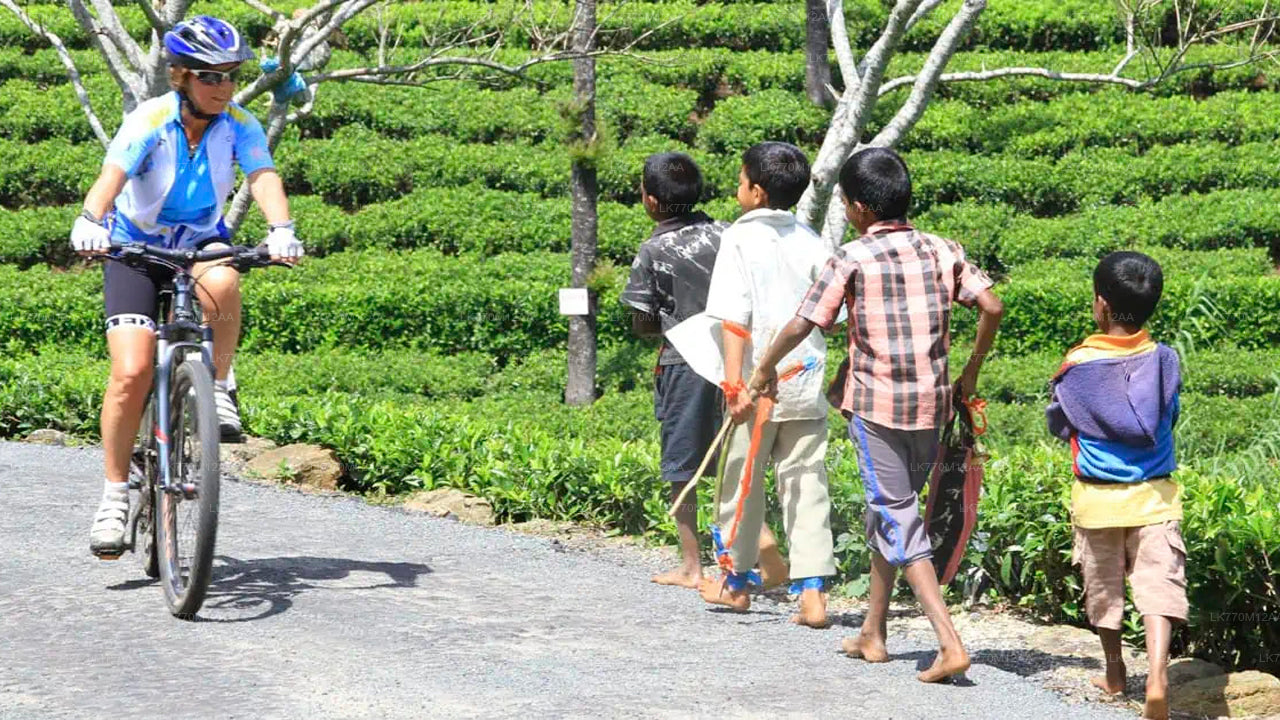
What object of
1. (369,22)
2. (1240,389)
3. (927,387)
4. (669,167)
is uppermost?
(369,22)

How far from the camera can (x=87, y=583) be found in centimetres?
573

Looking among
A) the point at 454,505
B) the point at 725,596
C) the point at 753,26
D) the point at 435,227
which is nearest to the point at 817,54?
the point at 753,26

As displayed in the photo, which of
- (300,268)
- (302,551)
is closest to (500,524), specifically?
(302,551)

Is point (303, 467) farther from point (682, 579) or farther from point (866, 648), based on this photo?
point (866, 648)

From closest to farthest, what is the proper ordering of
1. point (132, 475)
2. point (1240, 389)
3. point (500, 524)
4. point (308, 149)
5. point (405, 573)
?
point (132, 475) → point (405, 573) → point (500, 524) → point (1240, 389) → point (308, 149)

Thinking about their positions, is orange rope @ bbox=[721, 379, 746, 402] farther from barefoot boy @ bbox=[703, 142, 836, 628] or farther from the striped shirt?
the striped shirt

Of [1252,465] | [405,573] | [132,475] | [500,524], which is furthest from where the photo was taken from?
[1252,465]

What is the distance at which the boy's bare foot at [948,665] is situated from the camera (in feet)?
15.2

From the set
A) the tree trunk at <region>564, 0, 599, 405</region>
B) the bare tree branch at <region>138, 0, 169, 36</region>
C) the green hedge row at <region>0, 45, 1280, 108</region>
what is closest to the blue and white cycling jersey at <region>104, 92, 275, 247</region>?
the bare tree branch at <region>138, 0, 169, 36</region>

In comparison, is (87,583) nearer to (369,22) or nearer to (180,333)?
(180,333)

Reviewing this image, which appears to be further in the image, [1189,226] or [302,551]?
[1189,226]

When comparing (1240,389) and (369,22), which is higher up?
(369,22)

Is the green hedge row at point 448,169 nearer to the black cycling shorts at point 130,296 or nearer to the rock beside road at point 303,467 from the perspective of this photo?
the rock beside road at point 303,467

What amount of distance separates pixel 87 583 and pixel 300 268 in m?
10.3
